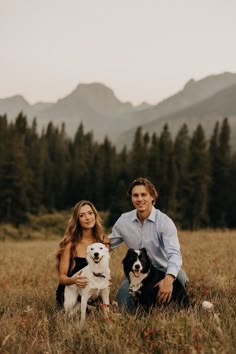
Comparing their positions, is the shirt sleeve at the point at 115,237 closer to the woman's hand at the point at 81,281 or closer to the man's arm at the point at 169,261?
the man's arm at the point at 169,261

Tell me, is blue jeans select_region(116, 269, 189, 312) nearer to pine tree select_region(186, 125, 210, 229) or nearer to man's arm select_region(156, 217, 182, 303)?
man's arm select_region(156, 217, 182, 303)

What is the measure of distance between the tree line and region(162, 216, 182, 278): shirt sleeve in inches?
2204

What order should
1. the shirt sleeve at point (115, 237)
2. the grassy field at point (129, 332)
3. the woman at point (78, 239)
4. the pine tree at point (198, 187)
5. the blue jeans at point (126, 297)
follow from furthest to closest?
the pine tree at point (198, 187)
the shirt sleeve at point (115, 237)
the woman at point (78, 239)
the blue jeans at point (126, 297)
the grassy field at point (129, 332)

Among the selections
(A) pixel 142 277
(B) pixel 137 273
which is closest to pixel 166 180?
(A) pixel 142 277

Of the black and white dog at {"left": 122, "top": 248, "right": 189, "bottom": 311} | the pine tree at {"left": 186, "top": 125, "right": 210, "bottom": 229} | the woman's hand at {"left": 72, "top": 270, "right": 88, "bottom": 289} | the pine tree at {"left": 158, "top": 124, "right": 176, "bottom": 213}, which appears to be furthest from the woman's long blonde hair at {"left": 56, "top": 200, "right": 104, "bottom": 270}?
the pine tree at {"left": 186, "top": 125, "right": 210, "bottom": 229}

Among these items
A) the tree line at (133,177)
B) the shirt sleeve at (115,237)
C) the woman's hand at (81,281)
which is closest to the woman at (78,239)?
the shirt sleeve at (115,237)

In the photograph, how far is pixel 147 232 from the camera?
23.6 feet

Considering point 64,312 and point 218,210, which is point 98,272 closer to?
point 64,312

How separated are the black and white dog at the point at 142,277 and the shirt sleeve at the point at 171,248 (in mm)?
267

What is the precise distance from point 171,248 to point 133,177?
63798mm

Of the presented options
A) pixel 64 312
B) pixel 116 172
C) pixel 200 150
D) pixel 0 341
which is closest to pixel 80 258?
pixel 64 312

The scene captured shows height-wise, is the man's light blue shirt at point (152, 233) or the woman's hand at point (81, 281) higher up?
the man's light blue shirt at point (152, 233)

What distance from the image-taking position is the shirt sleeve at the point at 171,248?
649 centimetres

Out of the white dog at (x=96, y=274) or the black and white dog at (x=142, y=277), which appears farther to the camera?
the black and white dog at (x=142, y=277)
